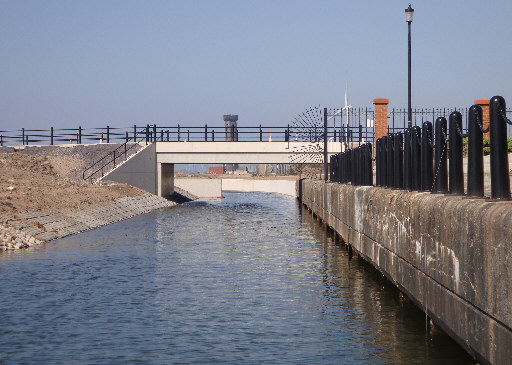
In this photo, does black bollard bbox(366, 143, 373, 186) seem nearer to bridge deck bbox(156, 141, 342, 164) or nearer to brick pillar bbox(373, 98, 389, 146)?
brick pillar bbox(373, 98, 389, 146)

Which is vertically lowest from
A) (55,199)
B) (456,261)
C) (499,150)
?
(456,261)

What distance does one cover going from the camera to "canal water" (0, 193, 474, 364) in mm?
10969

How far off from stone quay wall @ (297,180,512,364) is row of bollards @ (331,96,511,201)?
0.92 ft

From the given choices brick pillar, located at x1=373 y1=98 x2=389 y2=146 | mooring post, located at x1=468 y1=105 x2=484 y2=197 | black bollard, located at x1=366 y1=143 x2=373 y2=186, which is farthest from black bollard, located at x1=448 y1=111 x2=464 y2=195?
brick pillar, located at x1=373 y1=98 x2=389 y2=146

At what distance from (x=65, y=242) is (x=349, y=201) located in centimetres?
Answer: 930

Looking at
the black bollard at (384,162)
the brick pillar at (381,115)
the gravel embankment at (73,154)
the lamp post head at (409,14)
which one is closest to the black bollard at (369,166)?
the black bollard at (384,162)

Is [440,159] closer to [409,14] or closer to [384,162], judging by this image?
[384,162]

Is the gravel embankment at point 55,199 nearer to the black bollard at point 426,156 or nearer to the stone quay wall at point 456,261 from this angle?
the stone quay wall at point 456,261

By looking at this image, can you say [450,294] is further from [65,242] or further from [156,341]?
[65,242]

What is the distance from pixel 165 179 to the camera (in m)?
64.2

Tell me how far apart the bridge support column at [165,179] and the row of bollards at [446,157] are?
41424mm

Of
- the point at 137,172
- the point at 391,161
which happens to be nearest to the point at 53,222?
the point at 391,161

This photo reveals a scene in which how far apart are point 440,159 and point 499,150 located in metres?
3.05

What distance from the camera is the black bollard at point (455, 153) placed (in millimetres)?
11266
